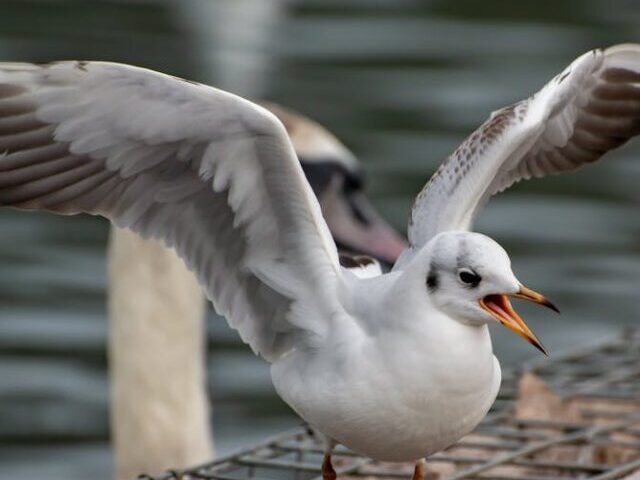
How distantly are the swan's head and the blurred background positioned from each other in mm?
4907

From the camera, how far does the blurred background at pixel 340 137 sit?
10.2 meters

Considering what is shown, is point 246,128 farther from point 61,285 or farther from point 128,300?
point 61,285

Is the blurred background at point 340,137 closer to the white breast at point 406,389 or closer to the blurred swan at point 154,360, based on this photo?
the blurred swan at point 154,360

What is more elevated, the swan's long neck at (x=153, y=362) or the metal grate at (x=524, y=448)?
the metal grate at (x=524, y=448)

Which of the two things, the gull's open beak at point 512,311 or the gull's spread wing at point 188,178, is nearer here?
the gull's open beak at point 512,311

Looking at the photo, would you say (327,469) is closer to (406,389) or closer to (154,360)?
(406,389)

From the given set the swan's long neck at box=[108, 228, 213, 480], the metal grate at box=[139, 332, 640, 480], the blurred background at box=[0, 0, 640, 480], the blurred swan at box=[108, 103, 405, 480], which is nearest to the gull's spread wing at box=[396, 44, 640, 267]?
the metal grate at box=[139, 332, 640, 480]

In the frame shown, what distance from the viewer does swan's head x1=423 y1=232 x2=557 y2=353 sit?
452cm

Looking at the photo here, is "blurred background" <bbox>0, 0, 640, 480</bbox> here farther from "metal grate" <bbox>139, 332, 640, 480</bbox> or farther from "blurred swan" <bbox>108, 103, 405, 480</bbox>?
"metal grate" <bbox>139, 332, 640, 480</bbox>

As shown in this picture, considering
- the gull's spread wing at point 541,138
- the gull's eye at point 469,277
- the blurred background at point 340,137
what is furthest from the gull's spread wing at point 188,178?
the blurred background at point 340,137

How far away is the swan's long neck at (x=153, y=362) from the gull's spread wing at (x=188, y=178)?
2873 millimetres

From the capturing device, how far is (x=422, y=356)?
4680mm

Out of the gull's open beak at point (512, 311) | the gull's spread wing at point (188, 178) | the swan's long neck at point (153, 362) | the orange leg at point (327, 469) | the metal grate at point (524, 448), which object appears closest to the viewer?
the gull's open beak at point (512, 311)

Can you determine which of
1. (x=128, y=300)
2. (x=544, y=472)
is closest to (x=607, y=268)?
(x=128, y=300)
